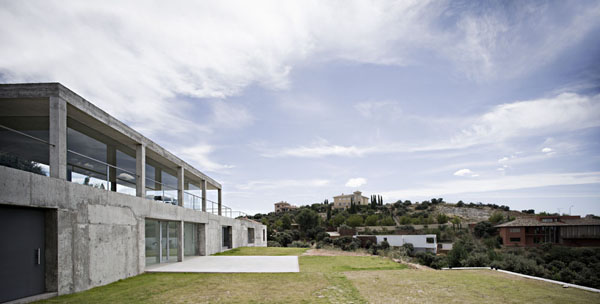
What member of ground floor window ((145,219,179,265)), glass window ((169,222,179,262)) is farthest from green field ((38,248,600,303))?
glass window ((169,222,179,262))

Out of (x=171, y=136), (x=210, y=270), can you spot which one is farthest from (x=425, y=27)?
(x=171, y=136)

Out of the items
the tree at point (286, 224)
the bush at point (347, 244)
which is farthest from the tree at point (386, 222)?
the bush at point (347, 244)

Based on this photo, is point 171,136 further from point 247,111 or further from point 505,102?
point 505,102

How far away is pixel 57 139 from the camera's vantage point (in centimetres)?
884

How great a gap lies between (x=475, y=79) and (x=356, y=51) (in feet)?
21.7

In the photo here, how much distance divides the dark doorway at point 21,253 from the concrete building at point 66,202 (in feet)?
0.07

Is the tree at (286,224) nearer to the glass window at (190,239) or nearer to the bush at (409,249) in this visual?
the bush at (409,249)

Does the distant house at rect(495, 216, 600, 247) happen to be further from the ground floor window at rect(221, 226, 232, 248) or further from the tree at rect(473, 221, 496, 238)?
the ground floor window at rect(221, 226, 232, 248)

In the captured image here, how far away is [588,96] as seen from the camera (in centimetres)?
1207

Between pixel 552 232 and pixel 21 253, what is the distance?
5913cm

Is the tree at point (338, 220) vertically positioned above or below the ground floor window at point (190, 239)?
below

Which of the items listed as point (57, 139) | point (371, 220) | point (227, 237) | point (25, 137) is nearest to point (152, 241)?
point (25, 137)

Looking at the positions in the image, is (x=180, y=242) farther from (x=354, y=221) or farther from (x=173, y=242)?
(x=354, y=221)

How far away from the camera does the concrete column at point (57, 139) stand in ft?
28.7
